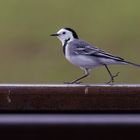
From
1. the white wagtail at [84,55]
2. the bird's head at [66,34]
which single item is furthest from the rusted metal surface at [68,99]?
the bird's head at [66,34]

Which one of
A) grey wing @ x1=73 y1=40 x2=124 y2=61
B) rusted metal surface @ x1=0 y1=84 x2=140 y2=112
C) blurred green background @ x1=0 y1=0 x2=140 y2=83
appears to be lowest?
blurred green background @ x1=0 y1=0 x2=140 y2=83

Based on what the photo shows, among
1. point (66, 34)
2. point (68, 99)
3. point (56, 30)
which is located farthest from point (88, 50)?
point (56, 30)

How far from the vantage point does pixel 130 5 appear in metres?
15.7

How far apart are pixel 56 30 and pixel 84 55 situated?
1025cm

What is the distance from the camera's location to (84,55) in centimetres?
369

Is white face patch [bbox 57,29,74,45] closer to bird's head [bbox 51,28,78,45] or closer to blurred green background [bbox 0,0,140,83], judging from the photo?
bird's head [bbox 51,28,78,45]

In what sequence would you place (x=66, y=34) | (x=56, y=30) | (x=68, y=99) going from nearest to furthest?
(x=68, y=99) < (x=66, y=34) < (x=56, y=30)

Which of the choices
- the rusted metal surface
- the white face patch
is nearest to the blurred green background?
the white face patch

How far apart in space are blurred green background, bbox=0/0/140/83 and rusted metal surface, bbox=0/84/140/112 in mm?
8784

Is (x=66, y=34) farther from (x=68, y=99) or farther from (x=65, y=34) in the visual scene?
(x=68, y=99)

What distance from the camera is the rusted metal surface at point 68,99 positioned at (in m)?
1.62

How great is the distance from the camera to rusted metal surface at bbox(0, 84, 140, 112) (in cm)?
162
